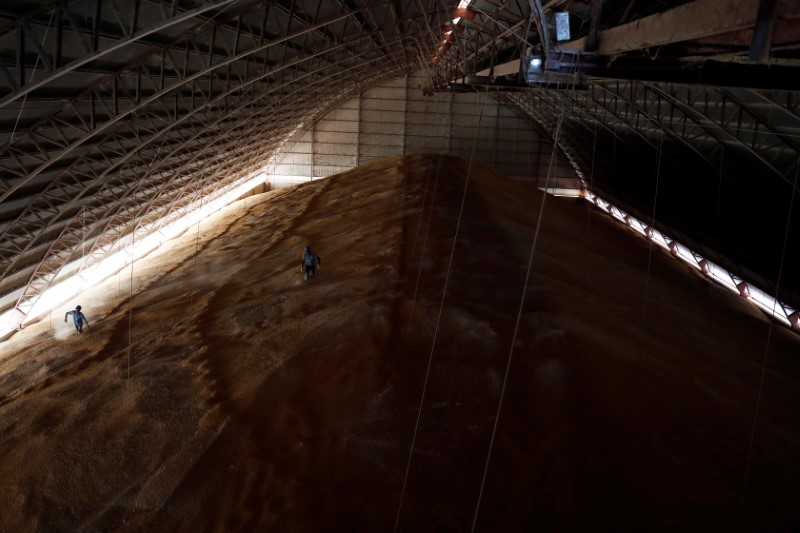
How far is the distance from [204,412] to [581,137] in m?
27.9

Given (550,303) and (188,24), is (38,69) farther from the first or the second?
(550,303)

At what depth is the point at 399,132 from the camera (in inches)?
1612

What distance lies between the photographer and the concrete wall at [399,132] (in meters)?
40.4

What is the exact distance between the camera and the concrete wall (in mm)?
40438

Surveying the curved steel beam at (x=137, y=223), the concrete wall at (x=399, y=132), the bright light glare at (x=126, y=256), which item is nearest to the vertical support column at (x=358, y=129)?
the concrete wall at (x=399, y=132)

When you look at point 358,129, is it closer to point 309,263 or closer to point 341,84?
point 341,84

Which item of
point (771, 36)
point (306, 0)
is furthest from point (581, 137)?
point (771, 36)

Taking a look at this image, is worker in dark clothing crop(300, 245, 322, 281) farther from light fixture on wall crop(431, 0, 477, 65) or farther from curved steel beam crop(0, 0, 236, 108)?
curved steel beam crop(0, 0, 236, 108)

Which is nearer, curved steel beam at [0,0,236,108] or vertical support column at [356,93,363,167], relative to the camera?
curved steel beam at [0,0,236,108]

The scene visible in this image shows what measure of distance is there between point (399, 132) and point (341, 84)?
11276mm

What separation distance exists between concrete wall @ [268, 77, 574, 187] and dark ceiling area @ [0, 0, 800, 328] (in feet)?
34.3

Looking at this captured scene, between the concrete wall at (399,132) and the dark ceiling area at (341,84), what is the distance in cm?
1044

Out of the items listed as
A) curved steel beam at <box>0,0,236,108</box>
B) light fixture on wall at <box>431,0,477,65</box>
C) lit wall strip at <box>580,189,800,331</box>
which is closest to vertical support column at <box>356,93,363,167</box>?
light fixture on wall at <box>431,0,477,65</box>

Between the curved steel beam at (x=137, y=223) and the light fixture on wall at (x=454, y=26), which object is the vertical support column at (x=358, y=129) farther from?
the light fixture on wall at (x=454, y=26)
